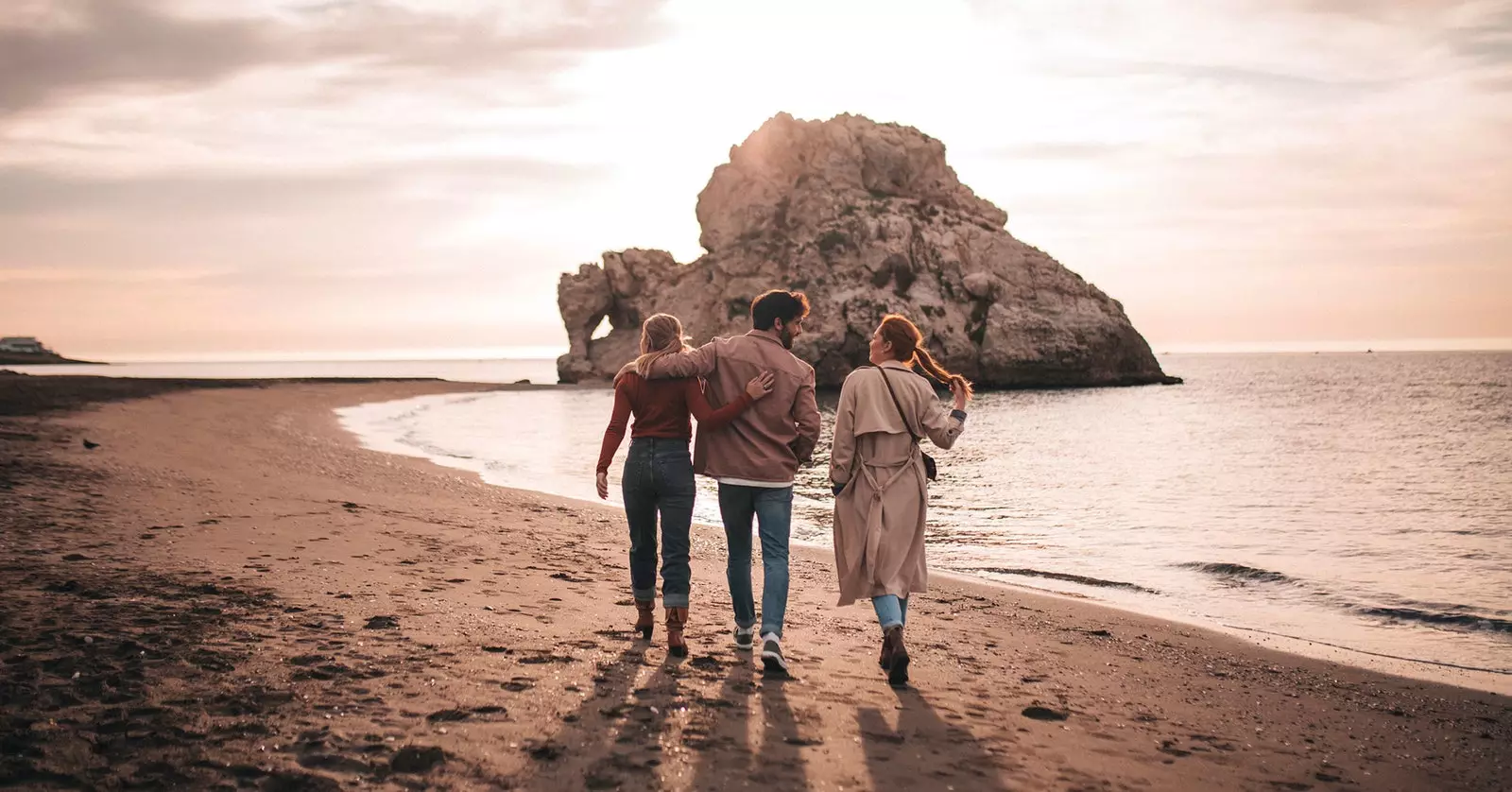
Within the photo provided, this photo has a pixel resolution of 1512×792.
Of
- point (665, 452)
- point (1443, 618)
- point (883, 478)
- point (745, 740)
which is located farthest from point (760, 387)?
point (1443, 618)

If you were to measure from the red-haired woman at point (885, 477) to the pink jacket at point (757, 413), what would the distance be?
10.6 inches

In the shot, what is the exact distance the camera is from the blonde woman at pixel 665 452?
20.4ft

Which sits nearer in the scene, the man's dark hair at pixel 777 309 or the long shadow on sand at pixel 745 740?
the long shadow on sand at pixel 745 740

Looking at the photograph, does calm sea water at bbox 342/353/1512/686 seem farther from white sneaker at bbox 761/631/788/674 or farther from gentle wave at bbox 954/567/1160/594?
white sneaker at bbox 761/631/788/674

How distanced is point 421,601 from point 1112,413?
5067 centimetres

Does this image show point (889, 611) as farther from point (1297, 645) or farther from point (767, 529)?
point (1297, 645)

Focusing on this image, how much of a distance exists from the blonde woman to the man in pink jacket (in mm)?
108

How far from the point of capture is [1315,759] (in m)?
5.02

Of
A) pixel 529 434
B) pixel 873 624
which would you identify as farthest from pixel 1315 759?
pixel 529 434

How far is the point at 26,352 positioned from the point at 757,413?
160m

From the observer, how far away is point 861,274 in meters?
85.9

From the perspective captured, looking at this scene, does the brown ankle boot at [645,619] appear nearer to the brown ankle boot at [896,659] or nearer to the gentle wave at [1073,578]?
the brown ankle boot at [896,659]

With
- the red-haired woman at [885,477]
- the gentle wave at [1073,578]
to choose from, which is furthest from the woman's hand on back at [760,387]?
the gentle wave at [1073,578]

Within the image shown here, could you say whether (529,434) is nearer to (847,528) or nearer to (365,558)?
(365,558)
